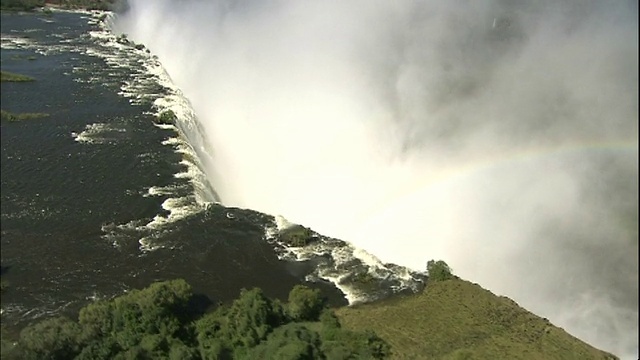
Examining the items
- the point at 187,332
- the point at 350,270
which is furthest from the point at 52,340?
the point at 350,270

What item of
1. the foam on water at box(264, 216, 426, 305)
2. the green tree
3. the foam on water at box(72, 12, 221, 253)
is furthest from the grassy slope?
the foam on water at box(72, 12, 221, 253)

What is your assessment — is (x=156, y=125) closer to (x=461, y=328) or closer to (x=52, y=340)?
(x=52, y=340)

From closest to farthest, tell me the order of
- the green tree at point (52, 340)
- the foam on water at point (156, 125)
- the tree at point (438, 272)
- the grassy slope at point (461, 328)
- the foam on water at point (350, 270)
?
the green tree at point (52, 340) → the grassy slope at point (461, 328) → the foam on water at point (350, 270) → the tree at point (438, 272) → the foam on water at point (156, 125)

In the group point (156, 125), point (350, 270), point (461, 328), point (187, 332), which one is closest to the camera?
point (187, 332)

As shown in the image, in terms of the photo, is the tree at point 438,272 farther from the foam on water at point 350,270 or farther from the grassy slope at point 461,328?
the grassy slope at point 461,328

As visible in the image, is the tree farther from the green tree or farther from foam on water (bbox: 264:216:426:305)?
the green tree

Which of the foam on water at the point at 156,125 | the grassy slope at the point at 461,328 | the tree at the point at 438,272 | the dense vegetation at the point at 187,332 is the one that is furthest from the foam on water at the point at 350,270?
the foam on water at the point at 156,125

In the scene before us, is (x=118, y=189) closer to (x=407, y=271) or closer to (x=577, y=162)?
(x=407, y=271)
